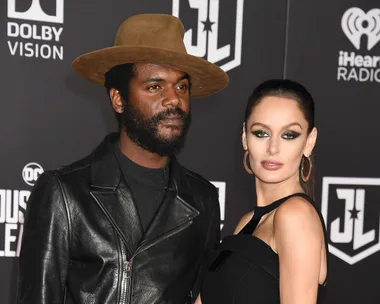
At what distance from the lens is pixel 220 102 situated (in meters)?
3.91

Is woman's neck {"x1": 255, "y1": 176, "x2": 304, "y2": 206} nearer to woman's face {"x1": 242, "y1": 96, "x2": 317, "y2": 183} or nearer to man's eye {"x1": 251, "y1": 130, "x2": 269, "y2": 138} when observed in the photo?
woman's face {"x1": 242, "y1": 96, "x2": 317, "y2": 183}

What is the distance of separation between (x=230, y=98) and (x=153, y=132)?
68.2 inches

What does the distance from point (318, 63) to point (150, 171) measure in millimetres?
2148

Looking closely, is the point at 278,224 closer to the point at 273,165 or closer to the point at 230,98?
the point at 273,165

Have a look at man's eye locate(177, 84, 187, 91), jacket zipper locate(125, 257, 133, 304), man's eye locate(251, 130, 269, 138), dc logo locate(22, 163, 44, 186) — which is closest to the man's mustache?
man's eye locate(177, 84, 187, 91)

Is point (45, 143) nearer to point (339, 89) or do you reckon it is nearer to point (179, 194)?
point (179, 194)

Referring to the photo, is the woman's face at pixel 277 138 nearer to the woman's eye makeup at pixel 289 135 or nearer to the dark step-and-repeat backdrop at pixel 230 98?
the woman's eye makeup at pixel 289 135

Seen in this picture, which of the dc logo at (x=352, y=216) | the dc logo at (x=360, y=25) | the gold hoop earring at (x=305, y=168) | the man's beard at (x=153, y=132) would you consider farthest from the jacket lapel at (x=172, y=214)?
the dc logo at (x=360, y=25)

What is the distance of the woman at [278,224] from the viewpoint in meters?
1.89

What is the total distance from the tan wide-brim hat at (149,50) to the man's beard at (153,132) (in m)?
0.19

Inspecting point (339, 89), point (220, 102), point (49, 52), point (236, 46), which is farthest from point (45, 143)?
point (339, 89)

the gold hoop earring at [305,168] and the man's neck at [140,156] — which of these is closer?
the gold hoop earring at [305,168]

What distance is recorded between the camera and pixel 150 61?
2.28m

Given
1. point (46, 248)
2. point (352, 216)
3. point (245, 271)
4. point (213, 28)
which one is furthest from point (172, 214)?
point (352, 216)
